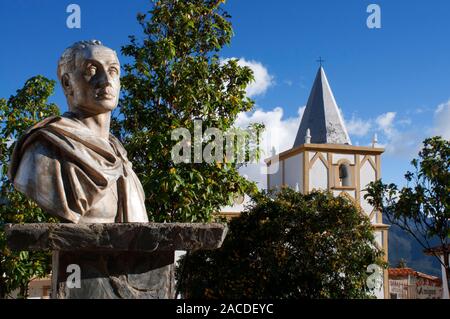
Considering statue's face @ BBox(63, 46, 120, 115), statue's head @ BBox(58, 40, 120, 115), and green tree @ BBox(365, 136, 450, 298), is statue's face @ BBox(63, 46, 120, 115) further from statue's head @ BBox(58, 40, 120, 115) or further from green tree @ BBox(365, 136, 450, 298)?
green tree @ BBox(365, 136, 450, 298)

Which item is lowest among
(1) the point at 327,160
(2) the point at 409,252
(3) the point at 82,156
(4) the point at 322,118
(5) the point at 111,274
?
(5) the point at 111,274

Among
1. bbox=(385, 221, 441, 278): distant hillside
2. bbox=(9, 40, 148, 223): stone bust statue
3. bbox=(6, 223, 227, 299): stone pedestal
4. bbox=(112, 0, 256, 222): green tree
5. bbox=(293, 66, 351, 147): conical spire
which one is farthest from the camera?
bbox=(385, 221, 441, 278): distant hillside

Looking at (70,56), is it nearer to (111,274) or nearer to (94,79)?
(94,79)

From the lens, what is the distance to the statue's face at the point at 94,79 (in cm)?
371

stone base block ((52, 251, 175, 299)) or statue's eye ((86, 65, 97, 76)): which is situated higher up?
statue's eye ((86, 65, 97, 76))

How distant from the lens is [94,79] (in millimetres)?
3729

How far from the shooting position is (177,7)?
8742mm

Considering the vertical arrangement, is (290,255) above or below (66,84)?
below

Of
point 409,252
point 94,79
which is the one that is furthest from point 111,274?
point 409,252

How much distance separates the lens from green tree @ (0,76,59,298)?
8156 millimetres

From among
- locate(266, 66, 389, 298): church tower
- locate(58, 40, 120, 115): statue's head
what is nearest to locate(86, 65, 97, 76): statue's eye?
locate(58, 40, 120, 115): statue's head

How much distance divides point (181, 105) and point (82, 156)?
4.72 m

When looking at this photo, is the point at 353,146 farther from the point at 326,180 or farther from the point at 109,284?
the point at 109,284
